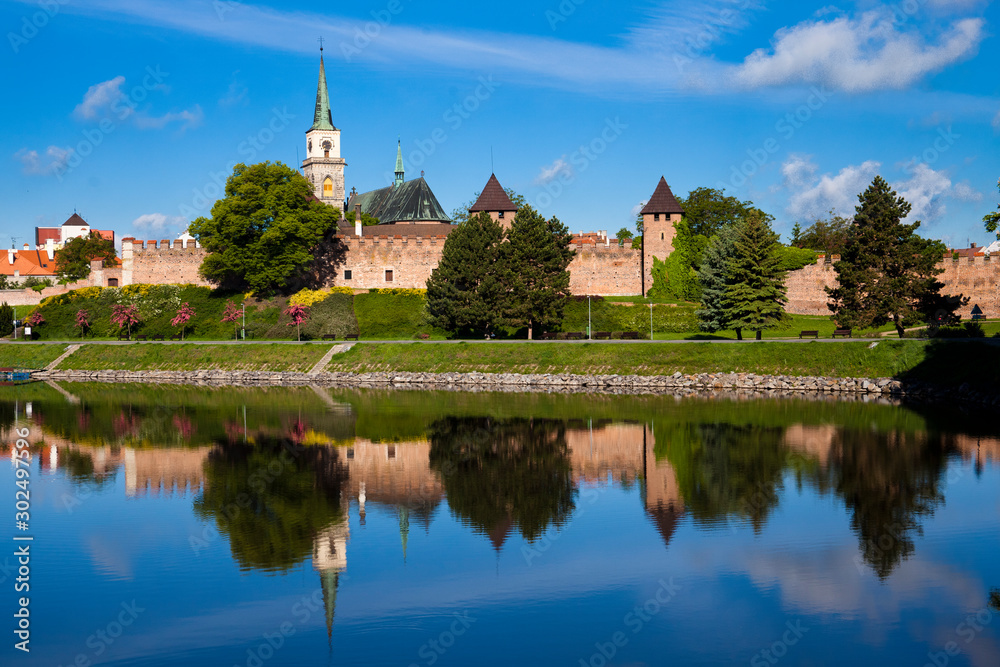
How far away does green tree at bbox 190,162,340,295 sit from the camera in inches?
2235

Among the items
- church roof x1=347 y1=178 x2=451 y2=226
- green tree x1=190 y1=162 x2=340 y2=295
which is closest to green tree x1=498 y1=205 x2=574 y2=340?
green tree x1=190 y1=162 x2=340 y2=295

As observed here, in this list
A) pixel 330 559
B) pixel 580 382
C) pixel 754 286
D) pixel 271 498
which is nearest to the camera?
pixel 330 559

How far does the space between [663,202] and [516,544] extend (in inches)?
1813

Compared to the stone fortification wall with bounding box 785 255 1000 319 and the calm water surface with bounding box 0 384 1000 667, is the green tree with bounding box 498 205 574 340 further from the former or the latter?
the calm water surface with bounding box 0 384 1000 667

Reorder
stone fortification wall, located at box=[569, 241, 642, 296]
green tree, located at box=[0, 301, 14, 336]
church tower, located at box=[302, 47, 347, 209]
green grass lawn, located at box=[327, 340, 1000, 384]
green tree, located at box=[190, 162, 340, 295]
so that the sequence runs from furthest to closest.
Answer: church tower, located at box=[302, 47, 347, 209] < stone fortification wall, located at box=[569, 241, 642, 296] < green tree, located at box=[0, 301, 14, 336] < green tree, located at box=[190, 162, 340, 295] < green grass lawn, located at box=[327, 340, 1000, 384]

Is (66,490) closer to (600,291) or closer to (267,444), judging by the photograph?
(267,444)

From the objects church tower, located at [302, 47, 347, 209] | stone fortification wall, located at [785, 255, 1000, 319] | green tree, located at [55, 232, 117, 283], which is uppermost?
church tower, located at [302, 47, 347, 209]

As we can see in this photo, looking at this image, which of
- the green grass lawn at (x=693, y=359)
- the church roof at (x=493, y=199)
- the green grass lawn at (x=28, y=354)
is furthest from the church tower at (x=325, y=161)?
the green grass lawn at (x=693, y=359)

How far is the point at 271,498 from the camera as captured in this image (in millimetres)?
18062

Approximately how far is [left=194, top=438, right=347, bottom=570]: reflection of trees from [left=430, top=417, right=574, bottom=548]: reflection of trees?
2517 mm

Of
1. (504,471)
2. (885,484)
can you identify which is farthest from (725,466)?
(504,471)


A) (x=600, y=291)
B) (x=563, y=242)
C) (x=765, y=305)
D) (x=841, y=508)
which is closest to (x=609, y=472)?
(x=841, y=508)

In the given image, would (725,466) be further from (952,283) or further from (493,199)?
(952,283)

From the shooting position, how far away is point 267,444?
24.4 meters
